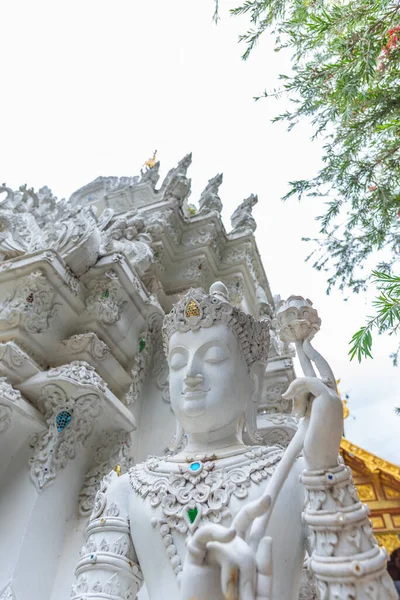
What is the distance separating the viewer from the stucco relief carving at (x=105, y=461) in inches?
95.6

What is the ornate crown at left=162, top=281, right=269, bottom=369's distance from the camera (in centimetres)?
176

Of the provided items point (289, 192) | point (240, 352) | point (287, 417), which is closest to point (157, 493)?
point (240, 352)

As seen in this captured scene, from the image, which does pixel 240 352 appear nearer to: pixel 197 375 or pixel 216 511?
pixel 197 375

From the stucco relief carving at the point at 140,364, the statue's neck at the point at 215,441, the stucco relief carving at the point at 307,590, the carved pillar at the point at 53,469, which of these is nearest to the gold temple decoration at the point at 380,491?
the stucco relief carving at the point at 140,364

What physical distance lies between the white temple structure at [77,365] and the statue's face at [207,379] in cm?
28

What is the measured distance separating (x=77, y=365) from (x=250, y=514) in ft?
5.57

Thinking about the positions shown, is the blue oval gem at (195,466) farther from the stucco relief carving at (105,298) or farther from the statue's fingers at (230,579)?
the stucco relief carving at (105,298)

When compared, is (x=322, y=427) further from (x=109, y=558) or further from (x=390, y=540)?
(x=390, y=540)

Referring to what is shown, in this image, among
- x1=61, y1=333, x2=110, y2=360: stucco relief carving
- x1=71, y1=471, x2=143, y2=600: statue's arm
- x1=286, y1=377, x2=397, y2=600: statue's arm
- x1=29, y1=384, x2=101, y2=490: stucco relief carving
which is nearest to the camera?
x1=286, y1=377, x2=397, y2=600: statue's arm

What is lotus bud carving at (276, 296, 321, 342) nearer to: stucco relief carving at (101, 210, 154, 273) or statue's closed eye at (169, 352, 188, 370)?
statue's closed eye at (169, 352, 188, 370)

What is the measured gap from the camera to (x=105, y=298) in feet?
9.15

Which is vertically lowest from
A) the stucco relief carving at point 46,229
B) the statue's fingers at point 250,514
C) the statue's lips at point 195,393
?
the statue's fingers at point 250,514

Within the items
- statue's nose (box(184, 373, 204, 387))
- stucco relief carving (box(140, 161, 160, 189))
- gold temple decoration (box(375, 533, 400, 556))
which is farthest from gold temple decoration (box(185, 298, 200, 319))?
gold temple decoration (box(375, 533, 400, 556))

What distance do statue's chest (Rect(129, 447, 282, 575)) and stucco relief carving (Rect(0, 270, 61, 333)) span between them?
1388 millimetres
